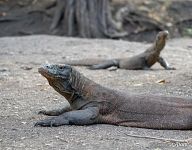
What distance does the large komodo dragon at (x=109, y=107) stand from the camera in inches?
216

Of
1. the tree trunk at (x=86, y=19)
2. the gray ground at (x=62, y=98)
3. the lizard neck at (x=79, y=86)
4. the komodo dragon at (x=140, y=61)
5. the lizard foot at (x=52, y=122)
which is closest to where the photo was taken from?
the gray ground at (x=62, y=98)

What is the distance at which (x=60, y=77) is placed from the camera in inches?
220

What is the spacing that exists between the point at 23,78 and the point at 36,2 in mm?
8483

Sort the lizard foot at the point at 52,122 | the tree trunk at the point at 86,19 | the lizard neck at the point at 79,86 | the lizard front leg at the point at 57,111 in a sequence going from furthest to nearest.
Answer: the tree trunk at the point at 86,19 → the lizard front leg at the point at 57,111 → the lizard neck at the point at 79,86 → the lizard foot at the point at 52,122

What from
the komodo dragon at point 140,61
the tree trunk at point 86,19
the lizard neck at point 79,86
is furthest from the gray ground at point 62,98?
the tree trunk at point 86,19

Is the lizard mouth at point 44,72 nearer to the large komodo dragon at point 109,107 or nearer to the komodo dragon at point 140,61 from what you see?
the large komodo dragon at point 109,107

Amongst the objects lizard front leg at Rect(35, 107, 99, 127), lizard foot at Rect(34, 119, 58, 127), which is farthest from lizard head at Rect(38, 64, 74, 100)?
lizard foot at Rect(34, 119, 58, 127)

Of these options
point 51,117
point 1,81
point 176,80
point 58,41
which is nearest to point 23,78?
point 1,81

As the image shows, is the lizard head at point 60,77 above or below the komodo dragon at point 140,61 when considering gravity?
above

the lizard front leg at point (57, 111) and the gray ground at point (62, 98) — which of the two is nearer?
the gray ground at point (62, 98)

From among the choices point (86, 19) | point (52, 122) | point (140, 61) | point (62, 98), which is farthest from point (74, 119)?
point (86, 19)

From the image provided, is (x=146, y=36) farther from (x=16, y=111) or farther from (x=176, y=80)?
(x=16, y=111)

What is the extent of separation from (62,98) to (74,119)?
177 cm

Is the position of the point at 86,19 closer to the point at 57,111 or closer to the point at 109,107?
the point at 57,111
